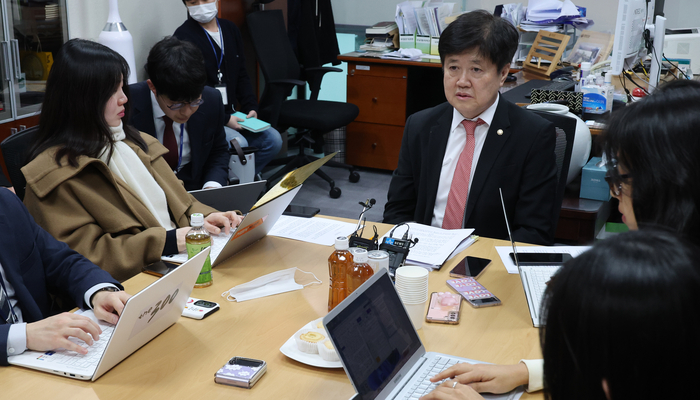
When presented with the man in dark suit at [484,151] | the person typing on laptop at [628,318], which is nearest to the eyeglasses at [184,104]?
the man in dark suit at [484,151]

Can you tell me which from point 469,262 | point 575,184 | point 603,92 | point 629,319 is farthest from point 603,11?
point 629,319

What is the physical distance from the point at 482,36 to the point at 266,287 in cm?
107

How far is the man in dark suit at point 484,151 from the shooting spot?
210 cm

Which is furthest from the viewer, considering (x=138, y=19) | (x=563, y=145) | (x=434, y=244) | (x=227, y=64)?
(x=227, y=64)

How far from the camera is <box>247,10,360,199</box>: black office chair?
4.38m

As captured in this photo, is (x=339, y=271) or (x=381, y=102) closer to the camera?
(x=339, y=271)

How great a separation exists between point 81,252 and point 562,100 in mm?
2410

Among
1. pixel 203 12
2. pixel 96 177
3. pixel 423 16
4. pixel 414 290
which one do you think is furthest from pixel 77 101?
pixel 423 16

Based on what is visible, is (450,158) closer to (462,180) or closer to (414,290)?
(462,180)

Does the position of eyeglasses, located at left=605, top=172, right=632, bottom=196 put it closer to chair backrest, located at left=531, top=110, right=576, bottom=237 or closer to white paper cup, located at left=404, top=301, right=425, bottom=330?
white paper cup, located at left=404, top=301, right=425, bottom=330

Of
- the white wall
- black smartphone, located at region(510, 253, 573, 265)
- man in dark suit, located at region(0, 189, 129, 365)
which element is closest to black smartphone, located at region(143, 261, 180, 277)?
man in dark suit, located at region(0, 189, 129, 365)

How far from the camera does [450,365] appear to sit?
128cm

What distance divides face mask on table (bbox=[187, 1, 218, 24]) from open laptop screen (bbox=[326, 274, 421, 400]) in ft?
10.3

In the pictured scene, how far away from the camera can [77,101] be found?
1937mm
